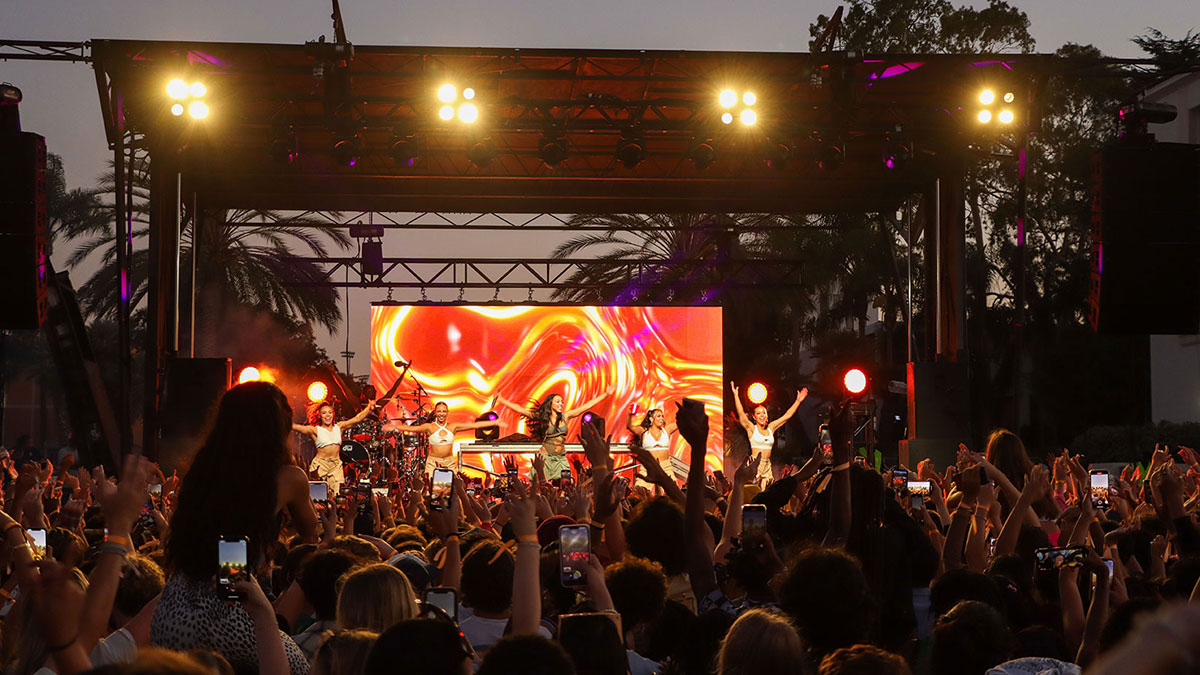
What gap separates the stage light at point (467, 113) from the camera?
14.9 meters

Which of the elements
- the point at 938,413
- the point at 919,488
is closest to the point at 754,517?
the point at 919,488

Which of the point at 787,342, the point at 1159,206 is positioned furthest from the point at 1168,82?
the point at 1159,206

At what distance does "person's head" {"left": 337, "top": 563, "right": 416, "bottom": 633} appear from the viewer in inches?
131

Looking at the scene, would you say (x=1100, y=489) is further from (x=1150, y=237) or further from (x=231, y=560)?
(x=231, y=560)

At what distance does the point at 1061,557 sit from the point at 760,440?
13.1m

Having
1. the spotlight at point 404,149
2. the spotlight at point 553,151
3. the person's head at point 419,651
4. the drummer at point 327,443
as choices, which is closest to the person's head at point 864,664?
the person's head at point 419,651

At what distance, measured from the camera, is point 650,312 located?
2339 centimetres

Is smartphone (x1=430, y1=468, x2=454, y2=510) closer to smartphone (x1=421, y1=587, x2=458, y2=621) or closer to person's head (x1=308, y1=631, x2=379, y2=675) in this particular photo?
smartphone (x1=421, y1=587, x2=458, y2=621)

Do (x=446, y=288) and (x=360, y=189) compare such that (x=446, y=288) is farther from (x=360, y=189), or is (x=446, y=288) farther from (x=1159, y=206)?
(x=1159, y=206)

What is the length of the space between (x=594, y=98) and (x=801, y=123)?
7.89 feet

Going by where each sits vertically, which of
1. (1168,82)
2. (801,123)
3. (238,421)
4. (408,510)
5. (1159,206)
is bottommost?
(408,510)

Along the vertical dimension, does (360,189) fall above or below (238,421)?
above

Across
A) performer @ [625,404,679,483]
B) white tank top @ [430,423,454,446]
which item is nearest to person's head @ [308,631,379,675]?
performer @ [625,404,679,483]

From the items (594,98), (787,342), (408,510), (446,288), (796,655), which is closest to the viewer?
(796,655)
